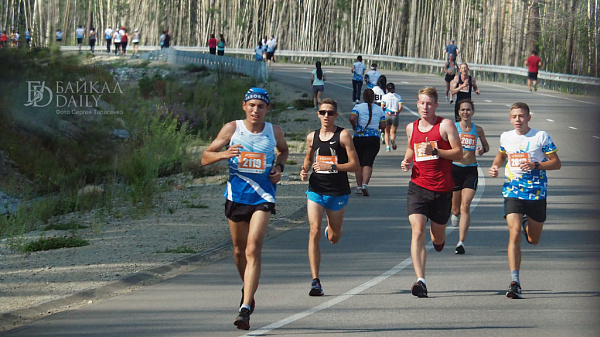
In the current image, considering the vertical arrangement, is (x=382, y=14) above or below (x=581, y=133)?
above

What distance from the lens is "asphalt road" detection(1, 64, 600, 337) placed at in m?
8.44

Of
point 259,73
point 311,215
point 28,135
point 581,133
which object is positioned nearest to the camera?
point 311,215

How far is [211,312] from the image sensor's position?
361 inches

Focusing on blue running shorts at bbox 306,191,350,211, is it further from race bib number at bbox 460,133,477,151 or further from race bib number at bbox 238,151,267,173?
race bib number at bbox 460,133,477,151

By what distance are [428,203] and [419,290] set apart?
2.92 feet

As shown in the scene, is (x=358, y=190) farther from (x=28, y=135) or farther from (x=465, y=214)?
(x=28, y=135)

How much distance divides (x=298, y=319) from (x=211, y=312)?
93cm

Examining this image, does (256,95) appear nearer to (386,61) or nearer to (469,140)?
(469,140)

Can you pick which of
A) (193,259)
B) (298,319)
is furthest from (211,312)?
(193,259)

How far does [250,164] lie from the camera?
8.39 m

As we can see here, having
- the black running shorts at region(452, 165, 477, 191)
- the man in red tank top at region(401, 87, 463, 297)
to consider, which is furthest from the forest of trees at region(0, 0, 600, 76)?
the man in red tank top at region(401, 87, 463, 297)

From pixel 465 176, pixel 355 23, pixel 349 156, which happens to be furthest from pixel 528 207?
pixel 355 23

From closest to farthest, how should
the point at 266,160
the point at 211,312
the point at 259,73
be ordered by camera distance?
the point at 266,160, the point at 211,312, the point at 259,73

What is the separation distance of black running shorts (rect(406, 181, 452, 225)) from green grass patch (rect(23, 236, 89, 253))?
5.46 metres
